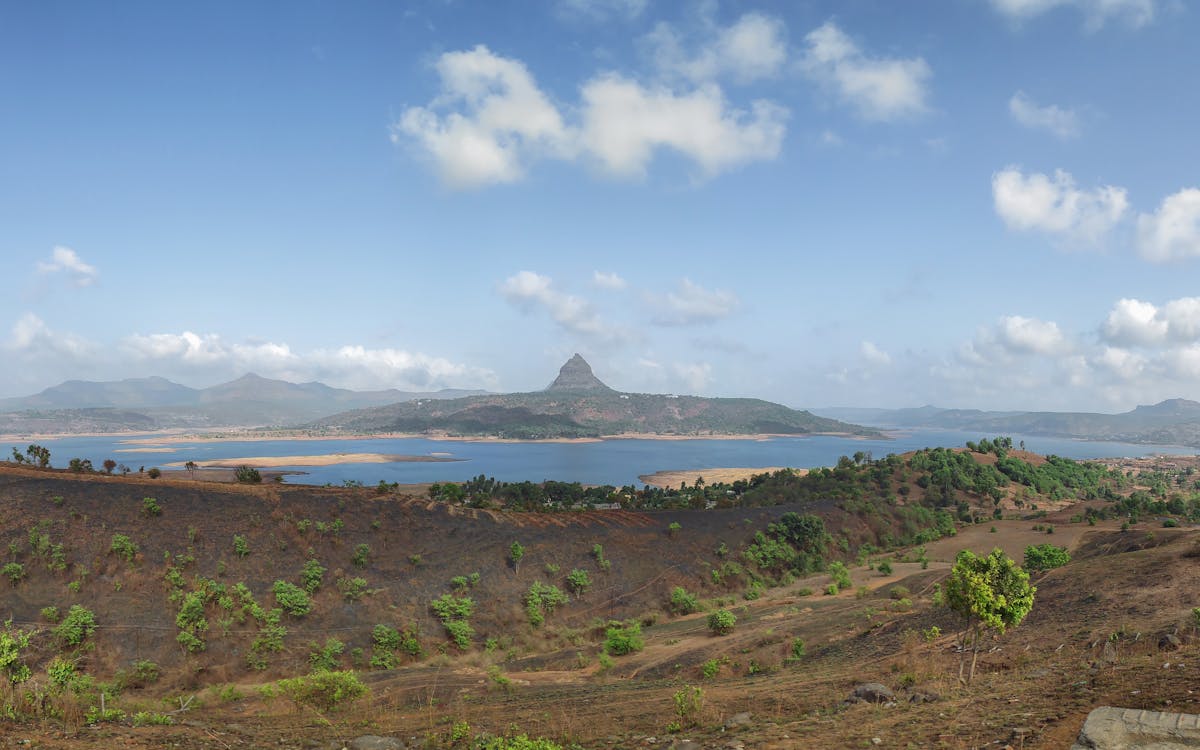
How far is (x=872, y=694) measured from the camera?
687 inches

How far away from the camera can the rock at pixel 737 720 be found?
16.0 metres

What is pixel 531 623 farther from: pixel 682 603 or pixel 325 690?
pixel 325 690

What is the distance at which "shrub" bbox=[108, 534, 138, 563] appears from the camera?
3691cm

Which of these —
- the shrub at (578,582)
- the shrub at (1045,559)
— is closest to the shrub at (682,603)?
the shrub at (578,582)

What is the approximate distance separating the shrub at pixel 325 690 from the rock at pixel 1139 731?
2374 cm

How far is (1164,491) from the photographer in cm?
10806

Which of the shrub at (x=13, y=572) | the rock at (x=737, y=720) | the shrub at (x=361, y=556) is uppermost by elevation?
the rock at (x=737, y=720)

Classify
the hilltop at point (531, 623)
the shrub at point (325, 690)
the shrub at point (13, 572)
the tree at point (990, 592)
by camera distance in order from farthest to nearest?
1. the shrub at point (13, 572)
2. the shrub at point (325, 690)
3. the tree at point (990, 592)
4. the hilltop at point (531, 623)

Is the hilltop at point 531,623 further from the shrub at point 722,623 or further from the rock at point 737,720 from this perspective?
the shrub at point 722,623

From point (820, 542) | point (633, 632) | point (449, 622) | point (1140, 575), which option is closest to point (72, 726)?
point (449, 622)

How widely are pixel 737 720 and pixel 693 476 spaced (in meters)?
151

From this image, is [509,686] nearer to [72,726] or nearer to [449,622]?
[449,622]

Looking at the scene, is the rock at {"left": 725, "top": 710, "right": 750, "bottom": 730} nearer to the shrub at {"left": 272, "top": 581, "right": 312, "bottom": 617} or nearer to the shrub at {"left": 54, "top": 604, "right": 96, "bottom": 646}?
the shrub at {"left": 272, "top": 581, "right": 312, "bottom": 617}

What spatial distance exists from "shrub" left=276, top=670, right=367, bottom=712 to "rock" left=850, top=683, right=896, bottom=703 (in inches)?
755
